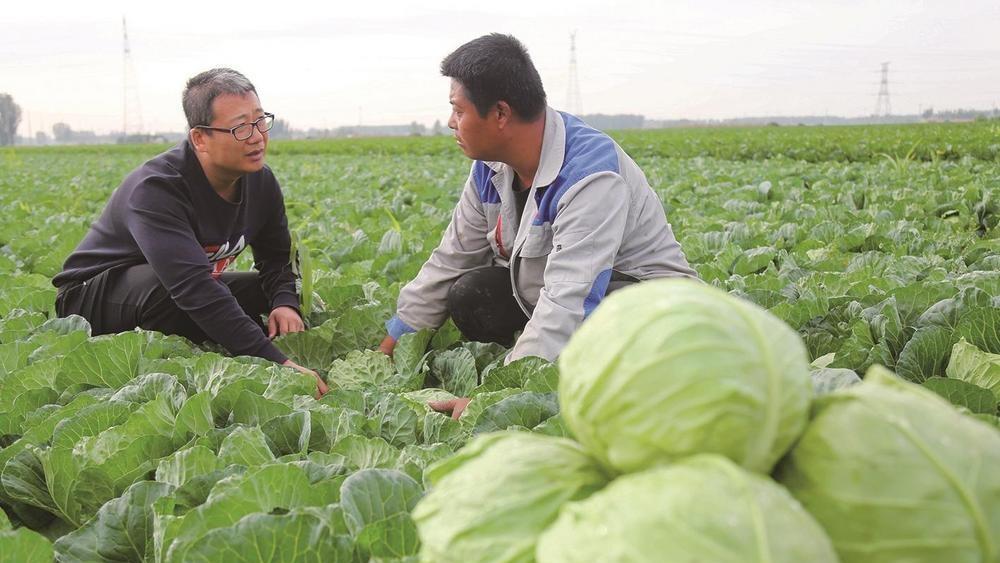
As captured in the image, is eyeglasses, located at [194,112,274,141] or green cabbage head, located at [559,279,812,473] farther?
eyeglasses, located at [194,112,274,141]

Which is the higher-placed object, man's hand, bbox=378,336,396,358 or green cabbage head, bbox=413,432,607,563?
green cabbage head, bbox=413,432,607,563

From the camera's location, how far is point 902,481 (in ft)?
2.92

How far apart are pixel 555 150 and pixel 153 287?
72.5 inches

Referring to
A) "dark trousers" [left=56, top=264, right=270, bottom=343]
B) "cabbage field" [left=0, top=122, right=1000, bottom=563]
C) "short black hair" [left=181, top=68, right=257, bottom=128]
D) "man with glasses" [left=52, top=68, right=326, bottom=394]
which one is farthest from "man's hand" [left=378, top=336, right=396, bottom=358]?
"short black hair" [left=181, top=68, right=257, bottom=128]

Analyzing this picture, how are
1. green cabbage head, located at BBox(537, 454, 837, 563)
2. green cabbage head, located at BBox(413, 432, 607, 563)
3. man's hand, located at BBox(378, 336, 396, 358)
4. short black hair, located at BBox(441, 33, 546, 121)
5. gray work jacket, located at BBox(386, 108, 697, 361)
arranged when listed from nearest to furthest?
green cabbage head, located at BBox(537, 454, 837, 563)
green cabbage head, located at BBox(413, 432, 607, 563)
gray work jacket, located at BBox(386, 108, 697, 361)
short black hair, located at BBox(441, 33, 546, 121)
man's hand, located at BBox(378, 336, 396, 358)

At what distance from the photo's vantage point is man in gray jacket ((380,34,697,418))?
9.08 ft

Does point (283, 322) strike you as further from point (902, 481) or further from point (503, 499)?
point (902, 481)

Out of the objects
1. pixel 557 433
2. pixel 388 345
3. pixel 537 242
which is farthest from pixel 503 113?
pixel 557 433

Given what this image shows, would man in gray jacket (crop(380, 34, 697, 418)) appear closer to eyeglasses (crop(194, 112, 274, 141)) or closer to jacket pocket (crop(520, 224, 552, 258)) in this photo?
jacket pocket (crop(520, 224, 552, 258))

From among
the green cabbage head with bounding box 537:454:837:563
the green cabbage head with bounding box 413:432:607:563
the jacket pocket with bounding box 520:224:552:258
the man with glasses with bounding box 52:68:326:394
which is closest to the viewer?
the green cabbage head with bounding box 537:454:837:563

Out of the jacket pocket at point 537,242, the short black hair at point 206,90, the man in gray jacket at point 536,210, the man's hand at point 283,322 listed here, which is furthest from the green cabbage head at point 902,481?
the man's hand at point 283,322

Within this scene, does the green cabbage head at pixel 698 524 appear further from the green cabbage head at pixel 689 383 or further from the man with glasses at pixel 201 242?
the man with glasses at pixel 201 242

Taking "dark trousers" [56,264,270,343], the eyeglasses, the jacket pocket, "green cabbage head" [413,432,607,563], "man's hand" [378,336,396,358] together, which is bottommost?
"man's hand" [378,336,396,358]

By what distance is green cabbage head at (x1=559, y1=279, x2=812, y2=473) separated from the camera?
922mm
